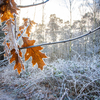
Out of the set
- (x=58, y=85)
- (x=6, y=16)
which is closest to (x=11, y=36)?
(x=6, y=16)

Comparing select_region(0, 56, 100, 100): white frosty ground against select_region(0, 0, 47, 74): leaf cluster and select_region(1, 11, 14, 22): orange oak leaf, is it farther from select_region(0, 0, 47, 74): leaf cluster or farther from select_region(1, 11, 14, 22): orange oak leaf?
select_region(1, 11, 14, 22): orange oak leaf

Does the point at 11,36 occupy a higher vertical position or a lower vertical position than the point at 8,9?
lower

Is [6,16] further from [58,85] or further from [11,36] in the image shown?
[58,85]

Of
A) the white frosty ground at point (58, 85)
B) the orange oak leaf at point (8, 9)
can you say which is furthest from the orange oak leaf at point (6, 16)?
the white frosty ground at point (58, 85)

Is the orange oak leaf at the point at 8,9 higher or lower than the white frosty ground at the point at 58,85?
higher

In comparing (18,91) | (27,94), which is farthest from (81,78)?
(18,91)

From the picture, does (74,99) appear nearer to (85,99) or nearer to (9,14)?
(85,99)

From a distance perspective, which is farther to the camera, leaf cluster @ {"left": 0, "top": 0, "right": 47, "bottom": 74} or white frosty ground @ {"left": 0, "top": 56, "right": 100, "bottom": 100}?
white frosty ground @ {"left": 0, "top": 56, "right": 100, "bottom": 100}

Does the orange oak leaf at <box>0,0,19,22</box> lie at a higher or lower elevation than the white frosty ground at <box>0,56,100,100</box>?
higher

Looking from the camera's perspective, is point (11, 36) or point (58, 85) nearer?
point (11, 36)

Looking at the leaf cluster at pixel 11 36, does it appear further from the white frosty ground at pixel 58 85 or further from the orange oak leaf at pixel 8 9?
the white frosty ground at pixel 58 85

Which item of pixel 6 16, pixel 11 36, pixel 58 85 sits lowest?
pixel 58 85

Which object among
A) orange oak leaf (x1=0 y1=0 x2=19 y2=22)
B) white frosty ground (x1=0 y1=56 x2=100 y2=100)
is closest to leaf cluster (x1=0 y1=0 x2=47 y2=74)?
orange oak leaf (x1=0 y1=0 x2=19 y2=22)

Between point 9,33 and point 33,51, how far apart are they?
23 centimetres
